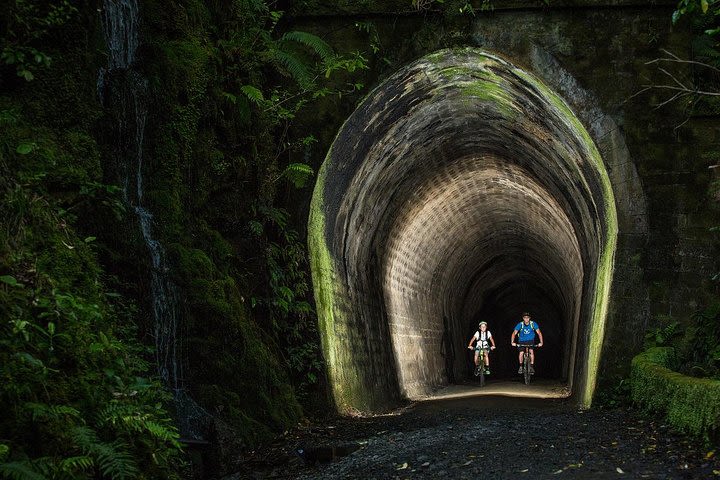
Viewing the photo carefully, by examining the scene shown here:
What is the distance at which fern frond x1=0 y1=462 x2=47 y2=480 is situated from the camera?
Result: 12.8ft

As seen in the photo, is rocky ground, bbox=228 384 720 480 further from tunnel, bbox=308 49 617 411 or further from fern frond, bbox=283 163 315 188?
fern frond, bbox=283 163 315 188

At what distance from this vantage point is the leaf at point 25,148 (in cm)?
647

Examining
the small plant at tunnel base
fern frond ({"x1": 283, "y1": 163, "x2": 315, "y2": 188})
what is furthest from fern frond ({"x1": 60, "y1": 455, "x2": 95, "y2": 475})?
the small plant at tunnel base

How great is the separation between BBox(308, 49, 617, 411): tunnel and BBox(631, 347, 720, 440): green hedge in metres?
1.34

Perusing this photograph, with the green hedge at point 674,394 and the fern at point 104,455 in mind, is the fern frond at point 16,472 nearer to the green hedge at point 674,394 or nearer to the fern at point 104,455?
the fern at point 104,455

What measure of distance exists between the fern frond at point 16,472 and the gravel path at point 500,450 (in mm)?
2974

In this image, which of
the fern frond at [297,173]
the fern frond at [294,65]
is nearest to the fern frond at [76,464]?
the fern frond at [297,173]

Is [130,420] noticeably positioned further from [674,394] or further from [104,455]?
[674,394]

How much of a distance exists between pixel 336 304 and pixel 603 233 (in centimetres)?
426

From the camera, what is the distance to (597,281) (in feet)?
39.7

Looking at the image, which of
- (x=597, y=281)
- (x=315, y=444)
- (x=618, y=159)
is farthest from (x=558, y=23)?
(x=315, y=444)

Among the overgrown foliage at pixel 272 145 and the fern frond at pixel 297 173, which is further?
the fern frond at pixel 297 173

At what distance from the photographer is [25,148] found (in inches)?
256

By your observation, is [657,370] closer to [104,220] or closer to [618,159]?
[618,159]
